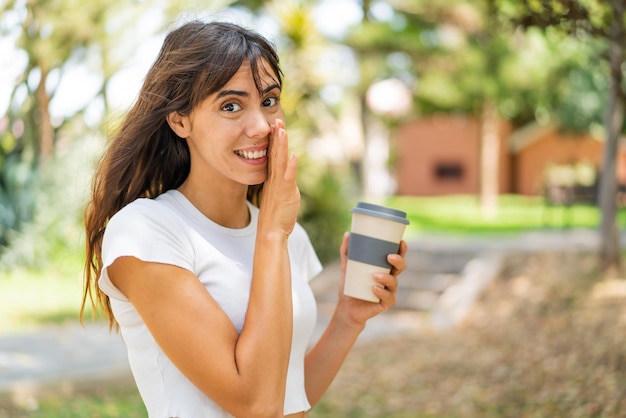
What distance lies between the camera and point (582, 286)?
9.34 m

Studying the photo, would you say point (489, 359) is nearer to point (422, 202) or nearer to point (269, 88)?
point (269, 88)

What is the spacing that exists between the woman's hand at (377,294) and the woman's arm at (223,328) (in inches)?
16.4

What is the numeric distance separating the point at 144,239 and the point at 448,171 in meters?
33.2

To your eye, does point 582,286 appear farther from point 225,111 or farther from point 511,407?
point 225,111

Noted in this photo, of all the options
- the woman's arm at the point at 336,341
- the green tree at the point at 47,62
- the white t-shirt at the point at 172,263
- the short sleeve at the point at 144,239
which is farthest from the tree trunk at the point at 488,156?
the short sleeve at the point at 144,239

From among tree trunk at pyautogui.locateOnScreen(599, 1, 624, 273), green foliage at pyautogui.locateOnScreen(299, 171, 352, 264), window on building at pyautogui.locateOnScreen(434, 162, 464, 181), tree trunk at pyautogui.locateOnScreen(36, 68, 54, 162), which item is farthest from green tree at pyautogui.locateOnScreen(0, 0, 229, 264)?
window on building at pyautogui.locateOnScreen(434, 162, 464, 181)

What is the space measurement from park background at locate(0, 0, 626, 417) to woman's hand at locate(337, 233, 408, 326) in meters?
0.64

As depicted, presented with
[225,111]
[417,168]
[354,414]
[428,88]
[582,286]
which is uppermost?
[225,111]

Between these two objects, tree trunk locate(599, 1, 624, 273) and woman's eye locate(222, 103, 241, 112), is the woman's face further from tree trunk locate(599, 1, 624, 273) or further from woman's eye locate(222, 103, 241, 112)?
tree trunk locate(599, 1, 624, 273)

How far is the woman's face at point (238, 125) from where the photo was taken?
5.77 feet

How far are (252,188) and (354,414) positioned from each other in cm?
425

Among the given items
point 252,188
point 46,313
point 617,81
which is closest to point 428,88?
point 46,313

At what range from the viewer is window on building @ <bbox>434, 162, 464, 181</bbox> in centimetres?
3403

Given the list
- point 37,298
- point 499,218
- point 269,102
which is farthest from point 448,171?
point 269,102
